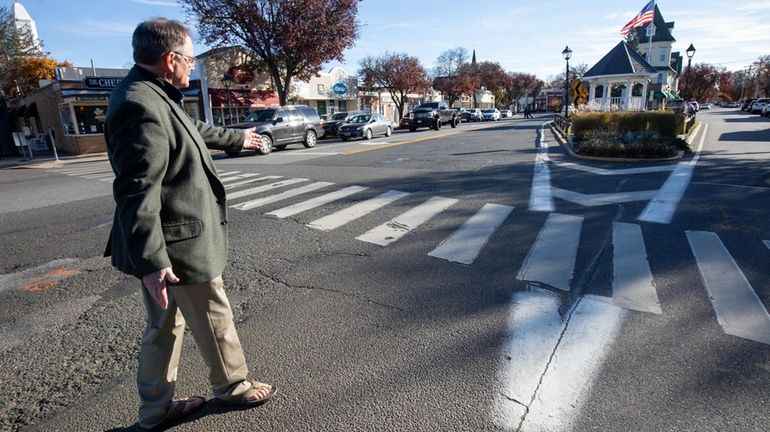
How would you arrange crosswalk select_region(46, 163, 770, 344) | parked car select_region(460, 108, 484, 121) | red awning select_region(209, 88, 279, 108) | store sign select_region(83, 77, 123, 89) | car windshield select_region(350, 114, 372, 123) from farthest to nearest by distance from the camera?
parked car select_region(460, 108, 484, 121), red awning select_region(209, 88, 279, 108), car windshield select_region(350, 114, 372, 123), store sign select_region(83, 77, 123, 89), crosswalk select_region(46, 163, 770, 344)

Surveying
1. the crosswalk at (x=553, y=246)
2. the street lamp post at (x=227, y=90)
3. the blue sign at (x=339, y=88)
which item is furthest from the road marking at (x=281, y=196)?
the blue sign at (x=339, y=88)

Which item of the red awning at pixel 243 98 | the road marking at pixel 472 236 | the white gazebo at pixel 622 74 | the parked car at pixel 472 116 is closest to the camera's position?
the road marking at pixel 472 236

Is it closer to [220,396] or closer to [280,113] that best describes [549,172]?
[220,396]

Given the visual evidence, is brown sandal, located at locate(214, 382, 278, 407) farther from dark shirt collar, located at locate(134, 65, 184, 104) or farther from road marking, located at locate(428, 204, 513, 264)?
road marking, located at locate(428, 204, 513, 264)

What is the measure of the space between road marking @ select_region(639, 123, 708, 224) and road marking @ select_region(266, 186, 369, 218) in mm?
5037

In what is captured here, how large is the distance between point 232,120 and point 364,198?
Result: 23203 millimetres

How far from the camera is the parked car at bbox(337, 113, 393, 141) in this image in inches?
944

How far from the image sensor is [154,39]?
6.52ft

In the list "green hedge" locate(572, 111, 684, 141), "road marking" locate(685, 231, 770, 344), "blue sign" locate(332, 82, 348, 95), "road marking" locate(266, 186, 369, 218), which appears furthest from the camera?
"blue sign" locate(332, 82, 348, 95)

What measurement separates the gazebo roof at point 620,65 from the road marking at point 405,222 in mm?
27577

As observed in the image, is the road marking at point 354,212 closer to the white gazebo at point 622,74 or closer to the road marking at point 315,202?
the road marking at point 315,202

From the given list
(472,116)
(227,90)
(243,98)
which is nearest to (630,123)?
(227,90)

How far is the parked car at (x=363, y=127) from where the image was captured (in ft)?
78.6

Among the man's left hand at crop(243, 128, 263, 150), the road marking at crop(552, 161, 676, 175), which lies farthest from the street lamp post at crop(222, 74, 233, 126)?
the man's left hand at crop(243, 128, 263, 150)
